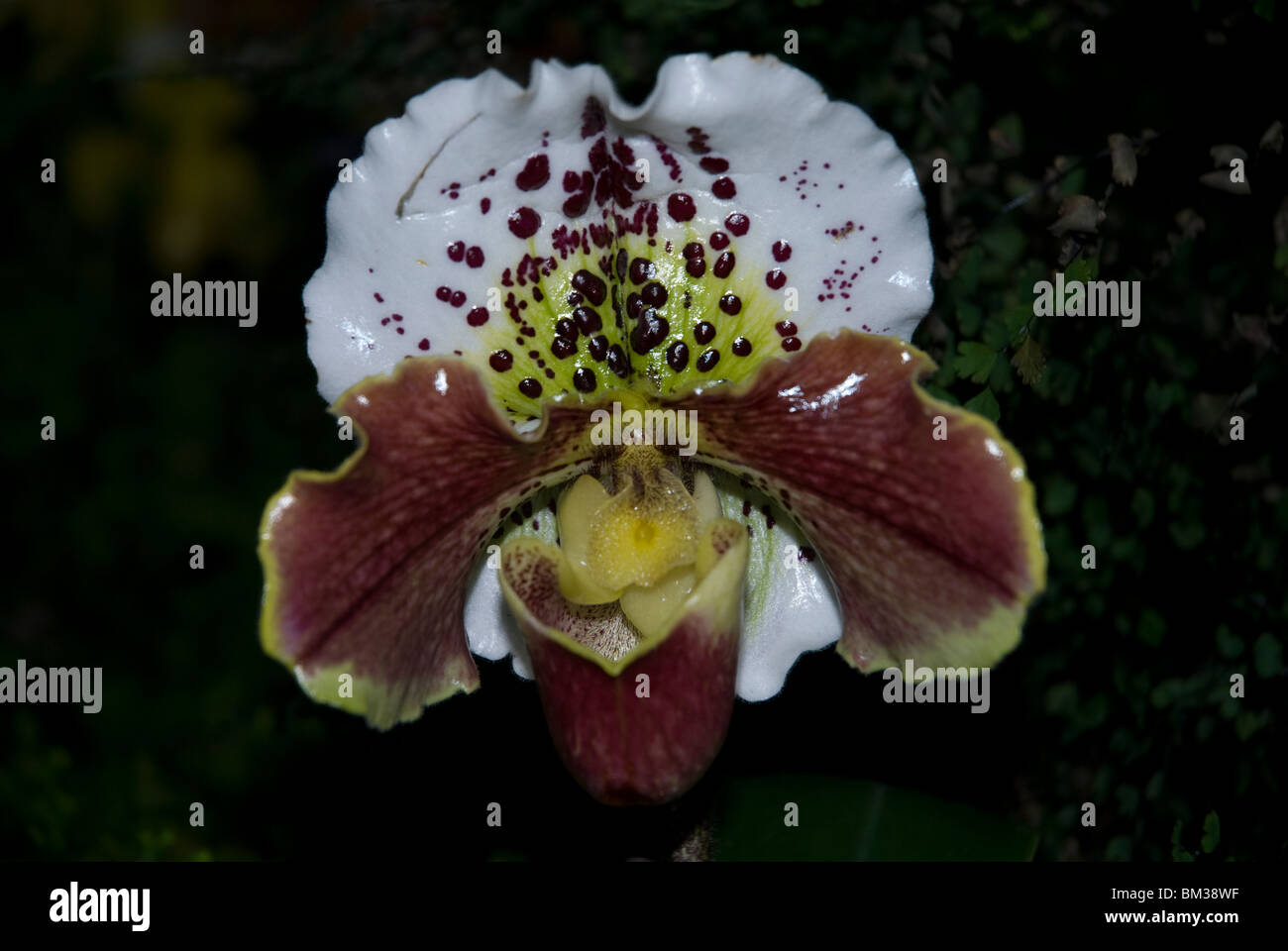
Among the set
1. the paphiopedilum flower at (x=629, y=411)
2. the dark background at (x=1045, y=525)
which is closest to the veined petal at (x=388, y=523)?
the paphiopedilum flower at (x=629, y=411)

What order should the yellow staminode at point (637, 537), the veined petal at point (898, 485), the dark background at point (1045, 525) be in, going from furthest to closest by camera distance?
the dark background at point (1045, 525) < the yellow staminode at point (637, 537) < the veined petal at point (898, 485)

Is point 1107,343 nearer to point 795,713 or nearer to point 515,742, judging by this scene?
point 795,713

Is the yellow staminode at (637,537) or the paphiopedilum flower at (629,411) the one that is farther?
the yellow staminode at (637,537)

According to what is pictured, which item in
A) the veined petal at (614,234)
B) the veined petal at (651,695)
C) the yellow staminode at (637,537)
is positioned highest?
the veined petal at (614,234)

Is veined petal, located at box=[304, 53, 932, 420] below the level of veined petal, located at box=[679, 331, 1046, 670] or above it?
above

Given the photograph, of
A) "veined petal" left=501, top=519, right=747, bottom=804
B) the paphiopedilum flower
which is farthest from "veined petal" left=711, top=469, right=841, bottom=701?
"veined petal" left=501, top=519, right=747, bottom=804

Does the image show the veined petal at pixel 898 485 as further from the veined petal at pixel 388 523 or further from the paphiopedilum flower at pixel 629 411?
the veined petal at pixel 388 523

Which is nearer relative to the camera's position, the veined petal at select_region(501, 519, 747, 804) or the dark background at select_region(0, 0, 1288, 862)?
the veined petal at select_region(501, 519, 747, 804)

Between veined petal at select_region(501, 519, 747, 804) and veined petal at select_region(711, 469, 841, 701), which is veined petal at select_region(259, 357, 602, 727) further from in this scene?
veined petal at select_region(711, 469, 841, 701)
